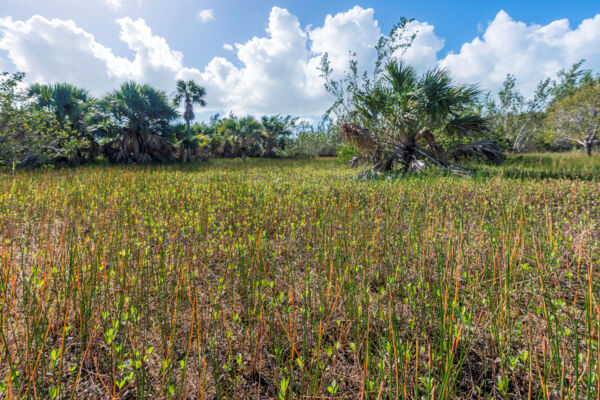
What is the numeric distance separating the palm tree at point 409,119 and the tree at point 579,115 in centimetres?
1233

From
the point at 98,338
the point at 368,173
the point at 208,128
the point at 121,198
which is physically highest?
the point at 208,128

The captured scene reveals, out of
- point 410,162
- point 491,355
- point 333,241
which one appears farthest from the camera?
point 410,162

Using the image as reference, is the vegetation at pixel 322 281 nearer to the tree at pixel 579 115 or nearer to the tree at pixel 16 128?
the tree at pixel 16 128

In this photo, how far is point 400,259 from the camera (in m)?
2.64

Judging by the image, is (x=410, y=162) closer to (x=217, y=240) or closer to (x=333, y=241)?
(x=333, y=241)

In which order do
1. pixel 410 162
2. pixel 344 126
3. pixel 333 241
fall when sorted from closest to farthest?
pixel 333 241 < pixel 344 126 < pixel 410 162

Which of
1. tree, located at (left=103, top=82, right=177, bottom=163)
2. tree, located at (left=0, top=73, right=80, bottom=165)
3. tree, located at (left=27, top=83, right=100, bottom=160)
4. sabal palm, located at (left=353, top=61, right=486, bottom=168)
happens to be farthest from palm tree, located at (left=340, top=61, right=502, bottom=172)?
tree, located at (left=27, top=83, right=100, bottom=160)

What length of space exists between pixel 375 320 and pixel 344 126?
312 inches

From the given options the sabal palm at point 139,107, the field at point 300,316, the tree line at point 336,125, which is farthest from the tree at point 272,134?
the field at point 300,316

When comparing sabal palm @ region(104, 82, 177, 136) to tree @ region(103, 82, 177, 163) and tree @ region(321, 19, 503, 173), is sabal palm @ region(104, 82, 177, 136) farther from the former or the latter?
tree @ region(321, 19, 503, 173)

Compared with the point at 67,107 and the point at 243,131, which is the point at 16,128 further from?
the point at 243,131

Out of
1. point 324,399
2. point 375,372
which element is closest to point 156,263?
point 324,399

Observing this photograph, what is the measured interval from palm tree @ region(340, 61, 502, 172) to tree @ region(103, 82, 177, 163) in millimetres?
14044

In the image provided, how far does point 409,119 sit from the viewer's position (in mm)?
8562
